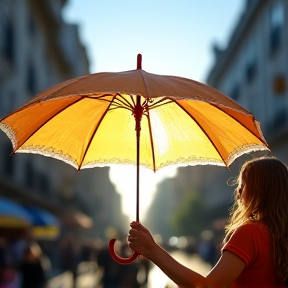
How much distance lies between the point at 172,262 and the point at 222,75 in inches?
2392

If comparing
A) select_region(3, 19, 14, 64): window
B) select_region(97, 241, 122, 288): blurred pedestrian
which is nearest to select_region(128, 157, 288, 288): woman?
select_region(97, 241, 122, 288): blurred pedestrian

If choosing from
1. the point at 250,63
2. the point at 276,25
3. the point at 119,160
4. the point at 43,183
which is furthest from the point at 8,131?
the point at 250,63

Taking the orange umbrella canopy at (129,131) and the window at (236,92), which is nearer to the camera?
the orange umbrella canopy at (129,131)

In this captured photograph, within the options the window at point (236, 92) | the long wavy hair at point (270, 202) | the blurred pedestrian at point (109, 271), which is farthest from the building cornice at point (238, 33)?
the long wavy hair at point (270, 202)

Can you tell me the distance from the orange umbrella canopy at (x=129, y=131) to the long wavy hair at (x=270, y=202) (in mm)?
1032

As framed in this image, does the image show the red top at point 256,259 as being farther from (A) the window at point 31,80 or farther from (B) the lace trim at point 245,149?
(A) the window at point 31,80

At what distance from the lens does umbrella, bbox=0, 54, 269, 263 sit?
4852 millimetres

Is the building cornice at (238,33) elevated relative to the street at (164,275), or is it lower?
elevated

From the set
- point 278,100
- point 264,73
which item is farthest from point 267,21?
point 278,100

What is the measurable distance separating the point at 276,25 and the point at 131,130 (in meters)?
33.0

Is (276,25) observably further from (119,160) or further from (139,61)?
(139,61)

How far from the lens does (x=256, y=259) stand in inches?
131

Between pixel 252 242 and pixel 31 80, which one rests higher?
pixel 252 242

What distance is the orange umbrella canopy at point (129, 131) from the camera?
4.86 m
